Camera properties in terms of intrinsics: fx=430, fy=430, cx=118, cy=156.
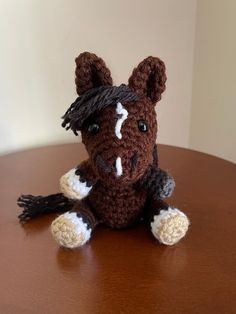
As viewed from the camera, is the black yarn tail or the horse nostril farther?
the black yarn tail

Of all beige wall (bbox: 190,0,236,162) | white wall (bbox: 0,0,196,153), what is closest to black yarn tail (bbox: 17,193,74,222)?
white wall (bbox: 0,0,196,153)

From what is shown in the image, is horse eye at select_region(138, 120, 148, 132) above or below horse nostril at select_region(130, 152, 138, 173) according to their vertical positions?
above

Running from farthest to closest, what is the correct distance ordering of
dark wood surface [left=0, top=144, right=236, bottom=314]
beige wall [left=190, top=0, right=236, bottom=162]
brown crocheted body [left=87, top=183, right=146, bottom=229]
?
beige wall [left=190, top=0, right=236, bottom=162], brown crocheted body [left=87, top=183, right=146, bottom=229], dark wood surface [left=0, top=144, right=236, bottom=314]

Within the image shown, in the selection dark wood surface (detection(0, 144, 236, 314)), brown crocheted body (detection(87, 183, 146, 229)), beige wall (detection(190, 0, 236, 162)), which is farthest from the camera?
beige wall (detection(190, 0, 236, 162))

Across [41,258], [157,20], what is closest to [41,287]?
[41,258]

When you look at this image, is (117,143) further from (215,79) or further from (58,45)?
(215,79)

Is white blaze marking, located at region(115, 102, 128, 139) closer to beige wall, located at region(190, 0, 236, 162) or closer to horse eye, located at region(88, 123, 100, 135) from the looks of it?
horse eye, located at region(88, 123, 100, 135)

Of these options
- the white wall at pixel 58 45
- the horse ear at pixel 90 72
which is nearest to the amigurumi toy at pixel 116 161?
the horse ear at pixel 90 72

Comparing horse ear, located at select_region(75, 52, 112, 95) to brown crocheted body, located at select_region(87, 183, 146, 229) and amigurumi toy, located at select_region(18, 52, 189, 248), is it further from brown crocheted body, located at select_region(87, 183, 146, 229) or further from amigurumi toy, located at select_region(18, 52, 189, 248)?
brown crocheted body, located at select_region(87, 183, 146, 229)

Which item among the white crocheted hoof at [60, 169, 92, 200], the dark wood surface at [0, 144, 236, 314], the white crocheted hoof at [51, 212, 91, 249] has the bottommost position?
the dark wood surface at [0, 144, 236, 314]
